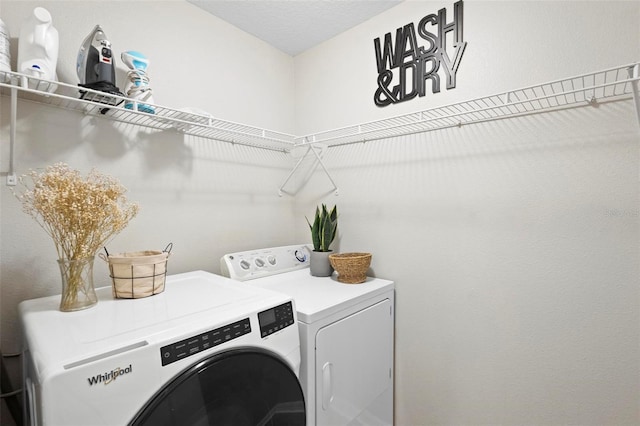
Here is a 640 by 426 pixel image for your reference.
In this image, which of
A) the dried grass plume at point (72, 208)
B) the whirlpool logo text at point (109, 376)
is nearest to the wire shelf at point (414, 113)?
the dried grass plume at point (72, 208)

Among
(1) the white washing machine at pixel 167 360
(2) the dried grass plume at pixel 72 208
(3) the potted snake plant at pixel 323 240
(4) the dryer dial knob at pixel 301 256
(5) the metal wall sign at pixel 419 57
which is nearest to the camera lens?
(1) the white washing machine at pixel 167 360

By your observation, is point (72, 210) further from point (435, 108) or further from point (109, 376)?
point (435, 108)

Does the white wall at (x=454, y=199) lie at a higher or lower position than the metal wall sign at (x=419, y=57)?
lower

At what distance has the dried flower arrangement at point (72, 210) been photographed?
94 cm

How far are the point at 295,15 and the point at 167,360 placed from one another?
185 centimetres

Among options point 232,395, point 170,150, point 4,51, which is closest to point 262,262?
point 170,150

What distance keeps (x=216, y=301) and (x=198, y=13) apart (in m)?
1.60

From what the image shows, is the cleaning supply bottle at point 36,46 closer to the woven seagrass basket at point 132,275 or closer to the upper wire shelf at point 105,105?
the upper wire shelf at point 105,105

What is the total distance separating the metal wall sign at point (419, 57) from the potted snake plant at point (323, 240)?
2.41ft

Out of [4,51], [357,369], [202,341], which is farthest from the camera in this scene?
[357,369]

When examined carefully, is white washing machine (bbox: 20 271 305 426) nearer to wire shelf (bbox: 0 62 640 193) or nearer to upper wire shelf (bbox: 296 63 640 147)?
wire shelf (bbox: 0 62 640 193)

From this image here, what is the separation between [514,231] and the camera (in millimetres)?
1334

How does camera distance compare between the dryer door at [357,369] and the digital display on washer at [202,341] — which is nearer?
the digital display on washer at [202,341]

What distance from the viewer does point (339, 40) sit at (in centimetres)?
197
